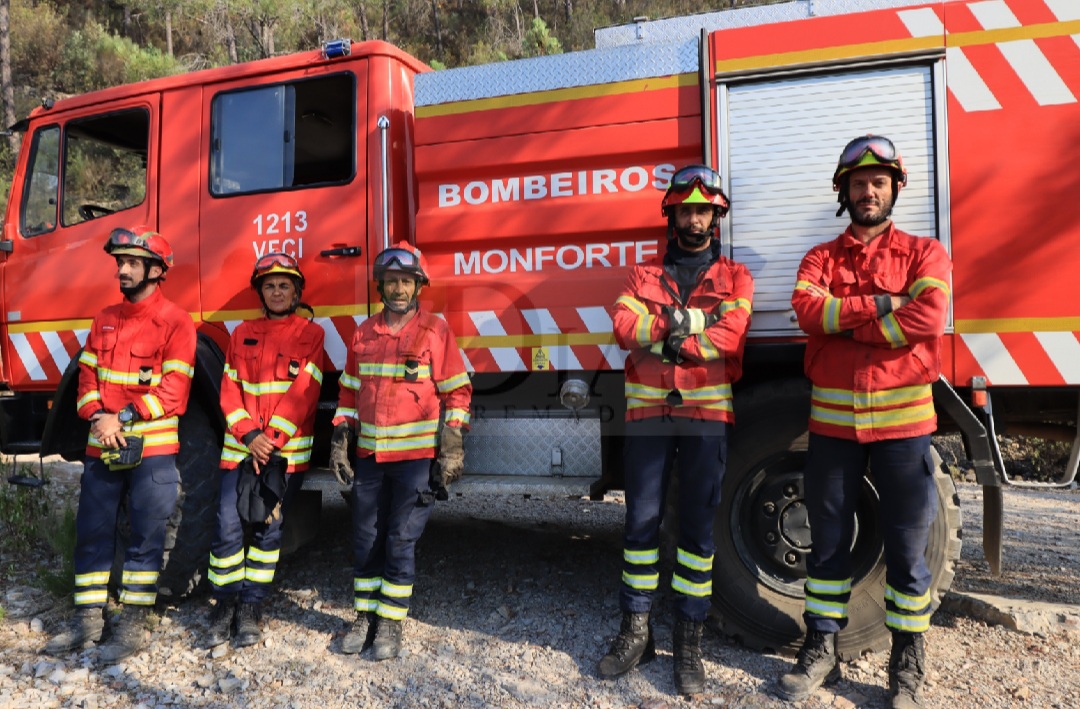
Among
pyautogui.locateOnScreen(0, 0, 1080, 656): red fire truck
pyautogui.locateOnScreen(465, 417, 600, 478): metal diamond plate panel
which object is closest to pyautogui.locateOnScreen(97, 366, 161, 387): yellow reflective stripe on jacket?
pyautogui.locateOnScreen(0, 0, 1080, 656): red fire truck

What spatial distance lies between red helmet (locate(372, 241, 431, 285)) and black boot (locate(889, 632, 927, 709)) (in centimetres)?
248

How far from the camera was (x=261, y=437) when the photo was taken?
3.44 meters

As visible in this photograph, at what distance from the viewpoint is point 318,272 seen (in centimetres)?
375

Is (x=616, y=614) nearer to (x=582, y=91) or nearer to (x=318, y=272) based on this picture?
(x=318, y=272)

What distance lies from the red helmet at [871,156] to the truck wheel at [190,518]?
3254mm

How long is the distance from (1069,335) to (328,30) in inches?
599

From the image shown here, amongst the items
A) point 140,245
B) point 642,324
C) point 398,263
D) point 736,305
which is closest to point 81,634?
point 140,245

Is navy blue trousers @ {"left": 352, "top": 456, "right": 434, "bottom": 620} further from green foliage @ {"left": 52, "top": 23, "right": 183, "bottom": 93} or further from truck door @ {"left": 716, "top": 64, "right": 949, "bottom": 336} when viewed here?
green foliage @ {"left": 52, "top": 23, "right": 183, "bottom": 93}

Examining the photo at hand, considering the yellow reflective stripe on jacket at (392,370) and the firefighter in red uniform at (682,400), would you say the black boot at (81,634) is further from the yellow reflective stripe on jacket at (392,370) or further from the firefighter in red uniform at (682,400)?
the firefighter in red uniform at (682,400)

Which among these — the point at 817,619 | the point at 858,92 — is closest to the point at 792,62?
the point at 858,92

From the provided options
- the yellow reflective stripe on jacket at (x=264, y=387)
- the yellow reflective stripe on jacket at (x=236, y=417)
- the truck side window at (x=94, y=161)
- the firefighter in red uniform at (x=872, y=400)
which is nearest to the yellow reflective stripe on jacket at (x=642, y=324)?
the firefighter in red uniform at (x=872, y=400)

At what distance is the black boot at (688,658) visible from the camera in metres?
2.89

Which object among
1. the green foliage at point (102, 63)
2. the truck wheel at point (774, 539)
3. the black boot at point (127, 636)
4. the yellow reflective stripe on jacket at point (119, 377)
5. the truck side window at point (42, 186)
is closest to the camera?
the truck wheel at point (774, 539)

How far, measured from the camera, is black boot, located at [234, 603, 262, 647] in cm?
339
